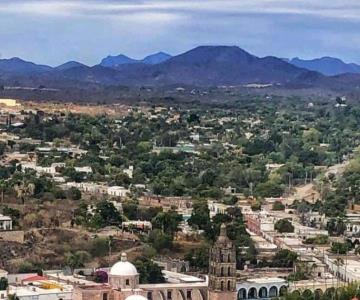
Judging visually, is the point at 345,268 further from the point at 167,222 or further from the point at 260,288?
the point at 167,222

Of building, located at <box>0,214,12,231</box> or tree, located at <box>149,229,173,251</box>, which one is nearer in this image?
tree, located at <box>149,229,173,251</box>

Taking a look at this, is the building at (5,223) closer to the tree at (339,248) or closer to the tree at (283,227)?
the tree at (283,227)

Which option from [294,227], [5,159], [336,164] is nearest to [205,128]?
[336,164]

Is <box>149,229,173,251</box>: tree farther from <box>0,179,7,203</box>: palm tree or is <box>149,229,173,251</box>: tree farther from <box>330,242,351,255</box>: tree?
<box>0,179,7,203</box>: palm tree

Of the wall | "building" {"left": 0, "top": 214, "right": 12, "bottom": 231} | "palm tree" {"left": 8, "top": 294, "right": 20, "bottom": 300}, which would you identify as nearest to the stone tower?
"palm tree" {"left": 8, "top": 294, "right": 20, "bottom": 300}

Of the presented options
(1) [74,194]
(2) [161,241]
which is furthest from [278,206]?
(2) [161,241]
